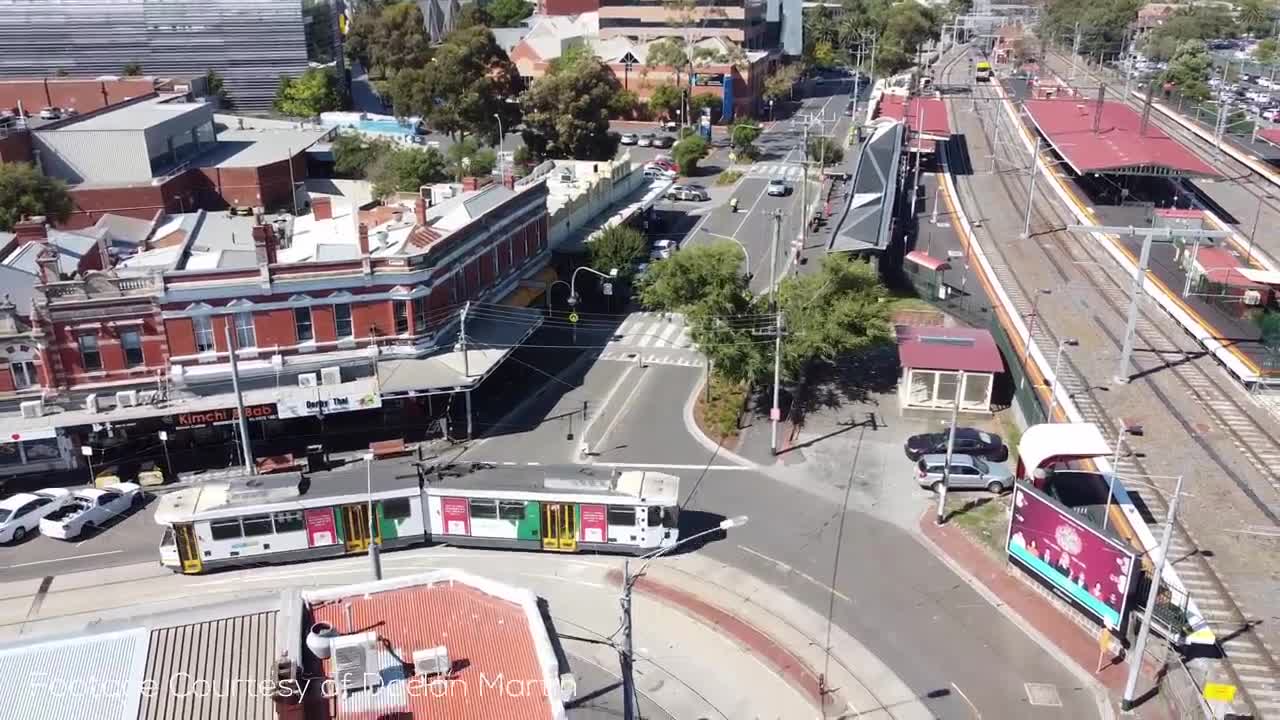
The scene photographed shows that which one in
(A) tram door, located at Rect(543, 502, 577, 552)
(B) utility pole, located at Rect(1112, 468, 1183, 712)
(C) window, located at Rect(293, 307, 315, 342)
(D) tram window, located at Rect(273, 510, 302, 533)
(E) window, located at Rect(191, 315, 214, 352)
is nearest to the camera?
(B) utility pole, located at Rect(1112, 468, 1183, 712)

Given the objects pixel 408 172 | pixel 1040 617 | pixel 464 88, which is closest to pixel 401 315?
pixel 1040 617

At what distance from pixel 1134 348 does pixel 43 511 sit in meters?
48.1

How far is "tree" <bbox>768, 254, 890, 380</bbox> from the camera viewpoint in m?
42.7

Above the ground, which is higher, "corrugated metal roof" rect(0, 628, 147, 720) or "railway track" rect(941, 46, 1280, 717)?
"corrugated metal roof" rect(0, 628, 147, 720)

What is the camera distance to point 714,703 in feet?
90.2

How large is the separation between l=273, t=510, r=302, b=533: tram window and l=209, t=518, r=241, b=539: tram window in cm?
128

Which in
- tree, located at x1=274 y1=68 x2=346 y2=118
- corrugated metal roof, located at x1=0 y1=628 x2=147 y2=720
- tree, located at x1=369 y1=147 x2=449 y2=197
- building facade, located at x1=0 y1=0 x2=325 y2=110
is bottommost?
corrugated metal roof, located at x1=0 y1=628 x2=147 y2=720

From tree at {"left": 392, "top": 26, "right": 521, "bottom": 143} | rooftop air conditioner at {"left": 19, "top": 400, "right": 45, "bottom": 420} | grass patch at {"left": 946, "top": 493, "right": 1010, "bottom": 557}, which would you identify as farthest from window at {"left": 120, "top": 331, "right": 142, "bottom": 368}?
tree at {"left": 392, "top": 26, "right": 521, "bottom": 143}

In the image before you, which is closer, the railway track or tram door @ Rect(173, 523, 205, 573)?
the railway track

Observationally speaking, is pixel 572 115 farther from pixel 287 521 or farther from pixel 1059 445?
pixel 1059 445

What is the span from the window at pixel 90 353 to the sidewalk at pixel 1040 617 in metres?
31.9

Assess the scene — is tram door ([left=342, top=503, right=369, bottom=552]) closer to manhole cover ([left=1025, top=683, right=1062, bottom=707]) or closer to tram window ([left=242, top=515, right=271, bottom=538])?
tram window ([left=242, top=515, right=271, bottom=538])

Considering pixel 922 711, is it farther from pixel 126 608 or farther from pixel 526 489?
pixel 126 608

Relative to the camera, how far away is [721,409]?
4456 cm
